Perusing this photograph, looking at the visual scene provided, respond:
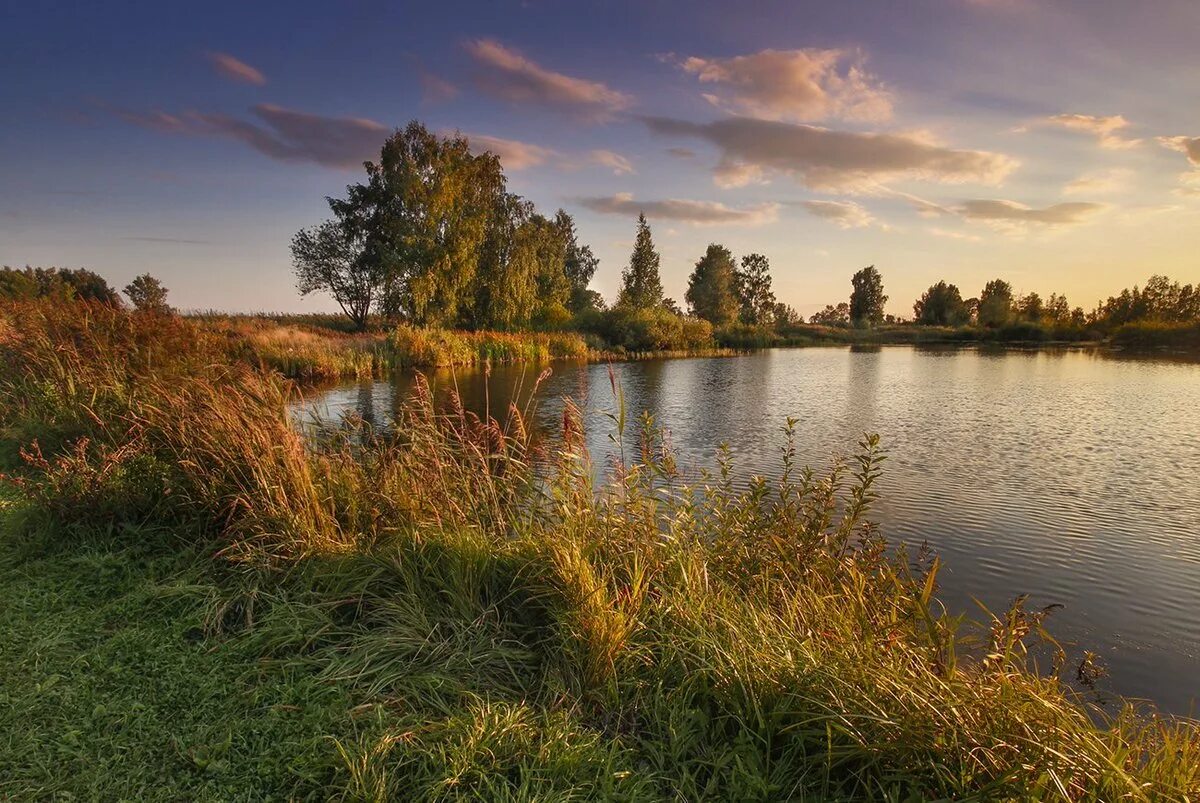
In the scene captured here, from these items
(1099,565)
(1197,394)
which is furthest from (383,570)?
(1197,394)

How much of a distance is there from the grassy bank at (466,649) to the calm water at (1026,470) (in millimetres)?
901

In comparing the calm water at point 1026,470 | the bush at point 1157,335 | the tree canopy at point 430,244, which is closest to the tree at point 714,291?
the tree canopy at point 430,244

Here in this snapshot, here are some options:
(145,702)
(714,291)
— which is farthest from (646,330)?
(145,702)

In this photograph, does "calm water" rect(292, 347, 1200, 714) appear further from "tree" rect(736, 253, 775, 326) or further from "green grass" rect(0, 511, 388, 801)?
"tree" rect(736, 253, 775, 326)

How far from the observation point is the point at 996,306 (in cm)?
7900

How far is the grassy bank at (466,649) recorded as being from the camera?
2.41 meters

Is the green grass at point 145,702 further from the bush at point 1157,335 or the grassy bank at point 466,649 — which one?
the bush at point 1157,335

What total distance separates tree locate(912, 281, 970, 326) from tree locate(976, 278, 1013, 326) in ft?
12.7

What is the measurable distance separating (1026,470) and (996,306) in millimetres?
84611

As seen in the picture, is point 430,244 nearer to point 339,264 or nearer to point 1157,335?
point 339,264

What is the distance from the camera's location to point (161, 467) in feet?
16.2

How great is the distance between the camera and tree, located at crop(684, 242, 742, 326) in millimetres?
70000

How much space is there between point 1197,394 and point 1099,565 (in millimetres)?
20118

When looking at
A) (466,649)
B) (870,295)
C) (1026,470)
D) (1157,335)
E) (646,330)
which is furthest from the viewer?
(870,295)
